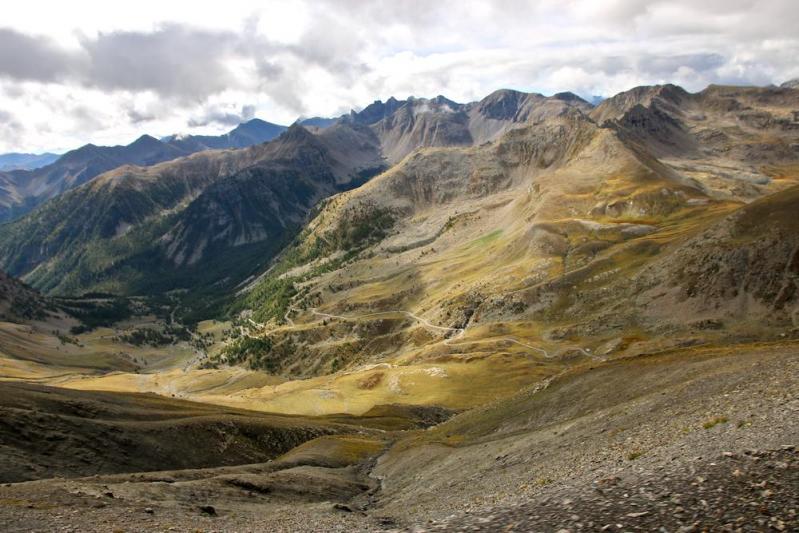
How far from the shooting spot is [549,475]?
3659 centimetres

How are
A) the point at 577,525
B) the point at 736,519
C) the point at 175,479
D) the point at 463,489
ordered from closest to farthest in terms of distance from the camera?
1. the point at 736,519
2. the point at 577,525
3. the point at 463,489
4. the point at 175,479

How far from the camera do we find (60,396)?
79312mm

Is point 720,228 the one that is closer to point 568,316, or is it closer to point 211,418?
point 568,316

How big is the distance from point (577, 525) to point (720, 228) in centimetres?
16560

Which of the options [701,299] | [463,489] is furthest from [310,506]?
[701,299]

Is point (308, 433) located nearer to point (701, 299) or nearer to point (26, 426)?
point (26, 426)

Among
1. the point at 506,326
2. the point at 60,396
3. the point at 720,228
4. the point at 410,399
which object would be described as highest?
the point at 720,228

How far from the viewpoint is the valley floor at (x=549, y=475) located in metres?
21.7

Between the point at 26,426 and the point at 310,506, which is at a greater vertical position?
the point at 26,426

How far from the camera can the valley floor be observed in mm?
21719

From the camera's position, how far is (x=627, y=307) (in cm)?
16462

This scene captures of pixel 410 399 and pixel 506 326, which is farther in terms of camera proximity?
pixel 506 326

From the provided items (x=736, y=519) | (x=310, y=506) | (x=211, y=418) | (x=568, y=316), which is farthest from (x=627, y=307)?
(x=736, y=519)

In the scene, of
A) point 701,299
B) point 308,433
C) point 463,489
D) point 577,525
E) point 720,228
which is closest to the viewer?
point 577,525
